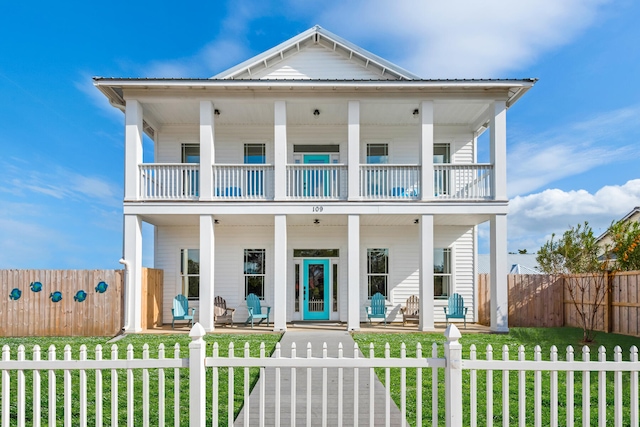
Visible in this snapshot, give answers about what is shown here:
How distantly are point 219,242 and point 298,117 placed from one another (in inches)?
199

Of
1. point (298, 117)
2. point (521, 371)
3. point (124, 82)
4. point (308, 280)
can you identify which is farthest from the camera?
point (308, 280)

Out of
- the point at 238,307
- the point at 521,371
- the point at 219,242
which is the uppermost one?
the point at 219,242

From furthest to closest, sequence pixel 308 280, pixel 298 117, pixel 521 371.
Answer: pixel 308 280 → pixel 298 117 → pixel 521 371

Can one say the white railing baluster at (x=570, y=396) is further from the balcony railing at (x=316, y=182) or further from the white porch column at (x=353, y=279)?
the balcony railing at (x=316, y=182)

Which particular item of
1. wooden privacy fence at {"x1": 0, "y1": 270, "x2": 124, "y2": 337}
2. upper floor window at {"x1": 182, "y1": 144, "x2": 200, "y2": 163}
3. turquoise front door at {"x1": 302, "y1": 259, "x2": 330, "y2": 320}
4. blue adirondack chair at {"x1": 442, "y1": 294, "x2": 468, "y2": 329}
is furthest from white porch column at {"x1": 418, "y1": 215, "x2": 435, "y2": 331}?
wooden privacy fence at {"x1": 0, "y1": 270, "x2": 124, "y2": 337}

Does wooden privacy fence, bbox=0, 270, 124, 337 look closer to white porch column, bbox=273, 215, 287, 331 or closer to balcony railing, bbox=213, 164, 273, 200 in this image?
balcony railing, bbox=213, 164, 273, 200

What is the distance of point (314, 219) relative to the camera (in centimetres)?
1540

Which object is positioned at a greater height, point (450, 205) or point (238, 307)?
point (450, 205)

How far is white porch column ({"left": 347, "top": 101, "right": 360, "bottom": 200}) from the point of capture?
13.9 metres

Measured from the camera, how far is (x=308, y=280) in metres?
16.8

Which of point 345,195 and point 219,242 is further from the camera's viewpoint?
point 219,242

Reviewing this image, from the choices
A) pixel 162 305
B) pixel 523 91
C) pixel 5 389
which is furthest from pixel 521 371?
pixel 162 305

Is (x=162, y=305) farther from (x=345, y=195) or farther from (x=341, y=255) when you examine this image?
(x=345, y=195)

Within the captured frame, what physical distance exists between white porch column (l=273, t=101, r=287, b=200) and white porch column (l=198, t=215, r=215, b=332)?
2.19m
